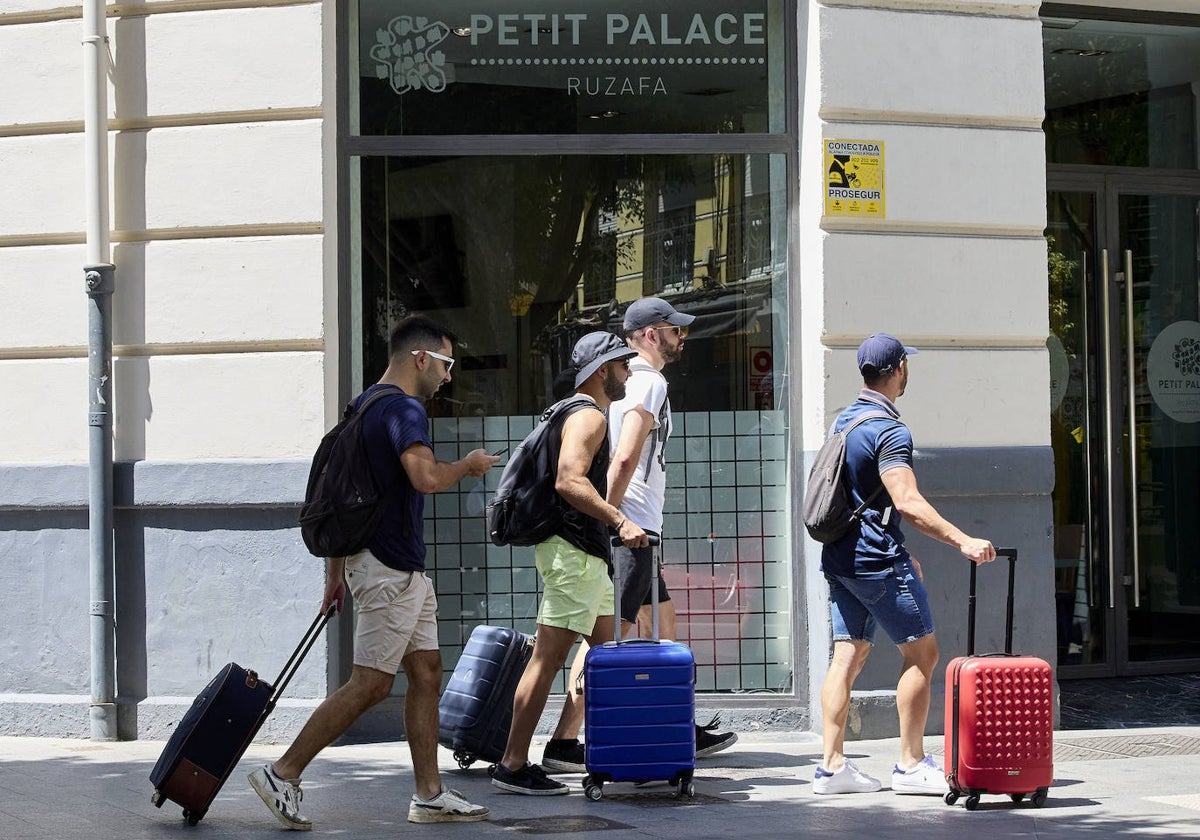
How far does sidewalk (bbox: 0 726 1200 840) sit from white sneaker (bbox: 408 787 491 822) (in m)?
0.05

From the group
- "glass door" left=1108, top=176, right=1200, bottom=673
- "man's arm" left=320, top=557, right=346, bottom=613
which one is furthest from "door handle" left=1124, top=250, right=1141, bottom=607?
"man's arm" left=320, top=557, right=346, bottom=613

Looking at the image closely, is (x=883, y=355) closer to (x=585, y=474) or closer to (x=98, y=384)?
(x=585, y=474)

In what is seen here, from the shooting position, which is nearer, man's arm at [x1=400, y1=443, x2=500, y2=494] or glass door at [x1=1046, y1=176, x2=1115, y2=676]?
man's arm at [x1=400, y1=443, x2=500, y2=494]

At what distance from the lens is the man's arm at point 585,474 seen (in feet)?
21.1

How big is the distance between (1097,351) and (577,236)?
3.65 meters

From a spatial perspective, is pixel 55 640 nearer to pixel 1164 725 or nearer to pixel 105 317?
pixel 105 317

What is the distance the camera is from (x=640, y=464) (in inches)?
Result: 284

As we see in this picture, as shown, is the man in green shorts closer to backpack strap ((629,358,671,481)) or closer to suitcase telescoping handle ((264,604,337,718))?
backpack strap ((629,358,671,481))

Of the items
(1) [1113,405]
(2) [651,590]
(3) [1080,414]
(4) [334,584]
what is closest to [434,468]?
(4) [334,584]

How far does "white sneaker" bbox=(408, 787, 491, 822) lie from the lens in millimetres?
6090

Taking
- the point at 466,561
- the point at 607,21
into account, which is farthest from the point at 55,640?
the point at 607,21

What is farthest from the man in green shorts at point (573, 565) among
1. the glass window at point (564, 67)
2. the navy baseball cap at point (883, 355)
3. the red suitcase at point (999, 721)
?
the glass window at point (564, 67)

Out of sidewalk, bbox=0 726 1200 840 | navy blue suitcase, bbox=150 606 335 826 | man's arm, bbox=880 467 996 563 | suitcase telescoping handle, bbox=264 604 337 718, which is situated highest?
man's arm, bbox=880 467 996 563

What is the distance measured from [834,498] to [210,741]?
2593 mm
